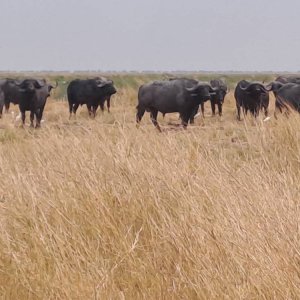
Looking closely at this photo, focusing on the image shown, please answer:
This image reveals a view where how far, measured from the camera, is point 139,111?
18.1 m

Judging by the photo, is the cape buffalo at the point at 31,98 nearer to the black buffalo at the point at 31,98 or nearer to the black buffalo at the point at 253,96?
the black buffalo at the point at 31,98

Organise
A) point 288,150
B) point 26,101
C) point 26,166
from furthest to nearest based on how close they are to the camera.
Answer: point 26,101
point 288,150
point 26,166

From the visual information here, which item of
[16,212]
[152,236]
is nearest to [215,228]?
[152,236]

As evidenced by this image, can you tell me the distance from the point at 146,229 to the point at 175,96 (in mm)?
13804

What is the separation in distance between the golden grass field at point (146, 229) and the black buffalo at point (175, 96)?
12.0m

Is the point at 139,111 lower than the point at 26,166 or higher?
lower

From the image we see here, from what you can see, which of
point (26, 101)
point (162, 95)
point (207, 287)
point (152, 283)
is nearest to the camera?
point (207, 287)

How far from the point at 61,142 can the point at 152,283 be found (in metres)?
3.17

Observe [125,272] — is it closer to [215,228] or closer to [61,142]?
[215,228]

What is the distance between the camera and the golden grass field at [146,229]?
294cm

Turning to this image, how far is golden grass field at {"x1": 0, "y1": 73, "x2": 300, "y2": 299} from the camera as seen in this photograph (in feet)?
9.64

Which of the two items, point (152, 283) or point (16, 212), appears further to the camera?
point (16, 212)

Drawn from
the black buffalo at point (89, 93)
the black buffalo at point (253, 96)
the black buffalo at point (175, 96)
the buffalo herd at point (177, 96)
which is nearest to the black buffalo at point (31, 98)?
the buffalo herd at point (177, 96)

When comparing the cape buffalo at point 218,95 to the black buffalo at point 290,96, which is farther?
the cape buffalo at point 218,95
